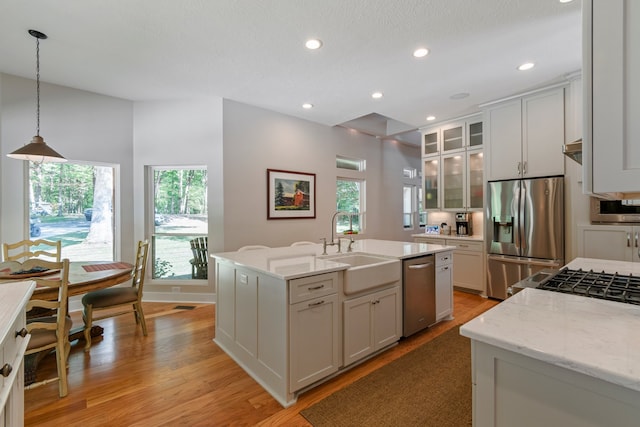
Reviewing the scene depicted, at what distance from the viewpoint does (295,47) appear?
273 centimetres

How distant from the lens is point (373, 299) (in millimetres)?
2434

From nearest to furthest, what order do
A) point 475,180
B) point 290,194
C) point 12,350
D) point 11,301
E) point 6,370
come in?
point 6,370
point 12,350
point 11,301
point 475,180
point 290,194

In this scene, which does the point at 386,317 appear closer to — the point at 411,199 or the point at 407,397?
the point at 407,397

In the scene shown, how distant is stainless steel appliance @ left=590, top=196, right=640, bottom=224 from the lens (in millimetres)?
2986

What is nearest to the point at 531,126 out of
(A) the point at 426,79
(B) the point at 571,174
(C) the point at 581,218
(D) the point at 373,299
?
(B) the point at 571,174

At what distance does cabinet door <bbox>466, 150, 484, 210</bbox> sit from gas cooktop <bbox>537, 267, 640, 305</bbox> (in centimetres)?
288

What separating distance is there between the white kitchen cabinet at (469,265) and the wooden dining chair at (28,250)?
17.1 feet

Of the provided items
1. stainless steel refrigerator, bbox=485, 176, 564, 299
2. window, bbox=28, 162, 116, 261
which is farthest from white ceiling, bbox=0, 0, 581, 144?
stainless steel refrigerator, bbox=485, 176, 564, 299

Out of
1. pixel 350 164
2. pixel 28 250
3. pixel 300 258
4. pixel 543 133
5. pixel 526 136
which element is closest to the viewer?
pixel 300 258

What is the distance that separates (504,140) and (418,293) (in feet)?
8.77

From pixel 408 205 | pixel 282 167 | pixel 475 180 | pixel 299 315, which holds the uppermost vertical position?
pixel 282 167

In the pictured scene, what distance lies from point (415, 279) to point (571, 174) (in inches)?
97.0

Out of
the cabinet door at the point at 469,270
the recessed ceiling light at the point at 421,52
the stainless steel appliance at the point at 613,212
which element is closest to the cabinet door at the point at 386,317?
the cabinet door at the point at 469,270

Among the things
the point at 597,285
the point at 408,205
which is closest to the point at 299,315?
the point at 597,285
